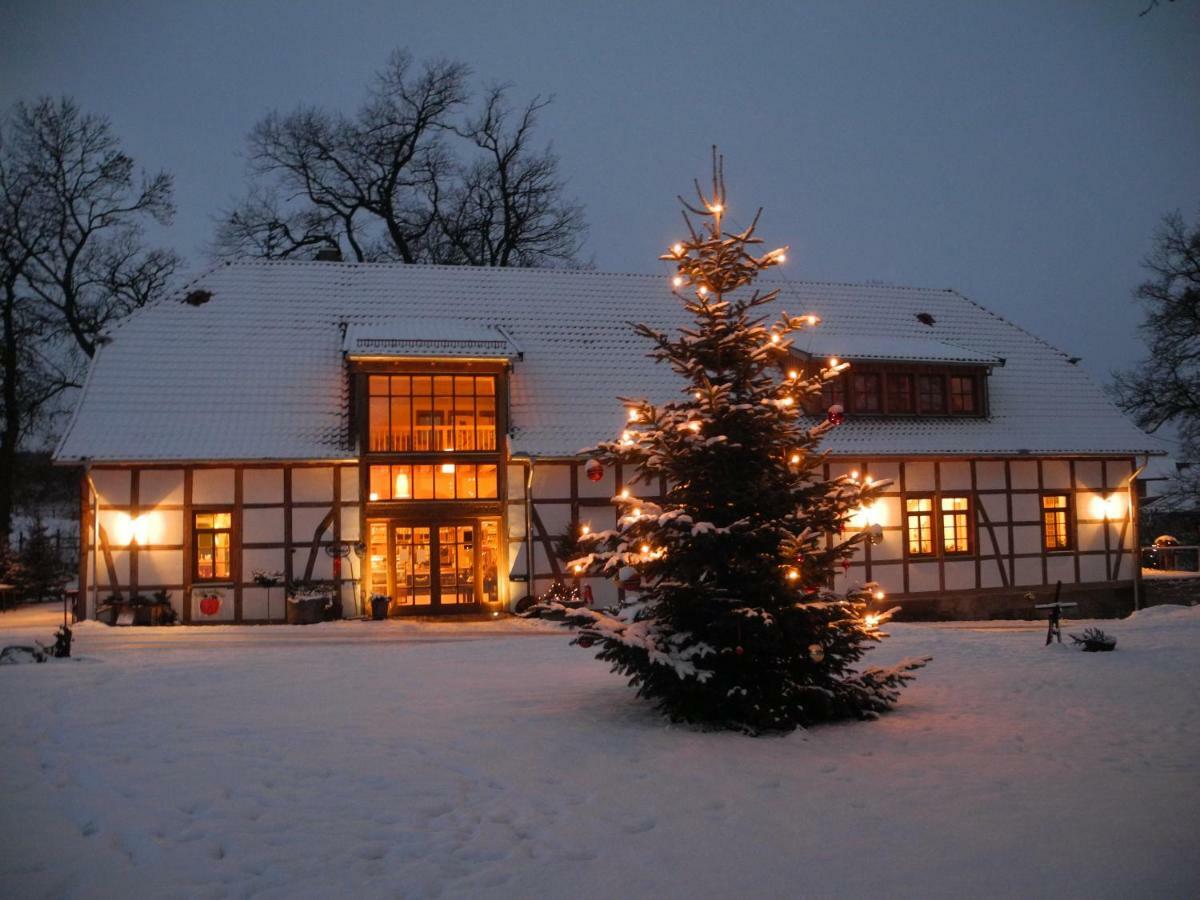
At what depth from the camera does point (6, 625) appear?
61.3 feet

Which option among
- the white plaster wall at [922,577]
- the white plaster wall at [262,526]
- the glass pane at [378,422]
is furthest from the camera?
the white plaster wall at [922,577]

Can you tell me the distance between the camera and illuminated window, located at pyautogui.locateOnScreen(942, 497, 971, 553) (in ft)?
69.6

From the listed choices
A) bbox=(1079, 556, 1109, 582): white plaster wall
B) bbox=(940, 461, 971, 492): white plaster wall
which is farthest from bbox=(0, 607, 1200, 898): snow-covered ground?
bbox=(1079, 556, 1109, 582): white plaster wall

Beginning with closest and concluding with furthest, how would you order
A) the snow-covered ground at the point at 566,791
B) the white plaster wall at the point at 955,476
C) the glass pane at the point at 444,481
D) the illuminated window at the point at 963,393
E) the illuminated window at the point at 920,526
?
the snow-covered ground at the point at 566,791 → the glass pane at the point at 444,481 → the illuminated window at the point at 920,526 → the white plaster wall at the point at 955,476 → the illuminated window at the point at 963,393

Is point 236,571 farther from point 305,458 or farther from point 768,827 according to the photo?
point 768,827

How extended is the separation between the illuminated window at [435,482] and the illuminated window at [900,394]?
8.60 metres

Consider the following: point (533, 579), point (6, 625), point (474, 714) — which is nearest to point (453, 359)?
point (533, 579)

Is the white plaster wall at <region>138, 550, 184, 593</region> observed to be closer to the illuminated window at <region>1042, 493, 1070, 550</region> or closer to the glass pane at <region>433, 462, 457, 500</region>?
the glass pane at <region>433, 462, 457, 500</region>

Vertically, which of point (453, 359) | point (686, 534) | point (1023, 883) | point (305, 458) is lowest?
point (1023, 883)

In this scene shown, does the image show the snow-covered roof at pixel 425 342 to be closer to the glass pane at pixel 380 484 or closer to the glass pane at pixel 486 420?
the glass pane at pixel 486 420

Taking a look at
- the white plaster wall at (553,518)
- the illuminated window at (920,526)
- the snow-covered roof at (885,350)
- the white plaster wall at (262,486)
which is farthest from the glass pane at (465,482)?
the illuminated window at (920,526)

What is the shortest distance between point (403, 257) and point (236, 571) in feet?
44.4

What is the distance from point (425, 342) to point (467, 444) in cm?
203

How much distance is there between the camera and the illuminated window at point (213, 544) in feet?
58.7
